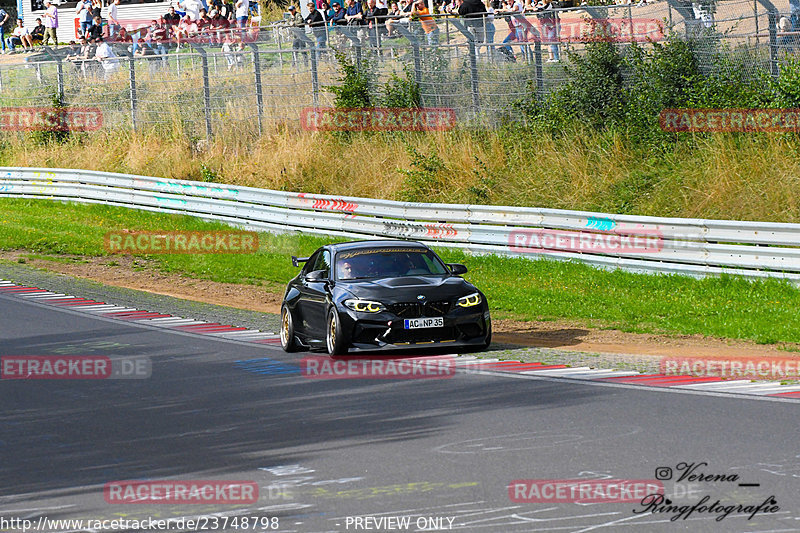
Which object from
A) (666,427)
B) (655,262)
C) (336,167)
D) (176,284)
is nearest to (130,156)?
(336,167)

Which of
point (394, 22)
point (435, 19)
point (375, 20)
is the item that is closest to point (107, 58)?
point (375, 20)

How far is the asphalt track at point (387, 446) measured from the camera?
7184 millimetres

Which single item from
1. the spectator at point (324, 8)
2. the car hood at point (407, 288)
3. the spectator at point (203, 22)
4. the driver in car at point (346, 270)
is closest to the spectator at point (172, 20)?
the spectator at point (203, 22)

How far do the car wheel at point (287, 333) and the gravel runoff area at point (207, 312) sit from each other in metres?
1.67

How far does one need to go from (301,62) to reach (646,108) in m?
10.8

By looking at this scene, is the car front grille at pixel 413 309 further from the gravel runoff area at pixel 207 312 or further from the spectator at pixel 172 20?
the spectator at pixel 172 20

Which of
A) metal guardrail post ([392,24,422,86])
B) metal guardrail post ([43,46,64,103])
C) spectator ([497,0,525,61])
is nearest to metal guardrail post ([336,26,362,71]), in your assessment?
metal guardrail post ([392,24,422,86])

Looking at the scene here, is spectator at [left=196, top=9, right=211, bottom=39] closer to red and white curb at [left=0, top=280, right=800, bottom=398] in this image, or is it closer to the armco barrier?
the armco barrier

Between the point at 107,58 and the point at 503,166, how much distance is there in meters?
A: 15.9

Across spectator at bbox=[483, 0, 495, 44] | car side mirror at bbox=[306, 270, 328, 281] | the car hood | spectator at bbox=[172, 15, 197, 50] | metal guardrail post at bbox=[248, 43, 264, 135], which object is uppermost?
spectator at bbox=[172, 15, 197, 50]

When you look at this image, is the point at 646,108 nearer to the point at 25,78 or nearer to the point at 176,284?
the point at 176,284

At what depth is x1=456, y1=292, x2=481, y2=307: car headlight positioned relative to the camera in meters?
13.8

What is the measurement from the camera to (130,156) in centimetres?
3575

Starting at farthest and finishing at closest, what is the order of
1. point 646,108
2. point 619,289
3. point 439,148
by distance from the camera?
point 439,148 → point 646,108 → point 619,289
